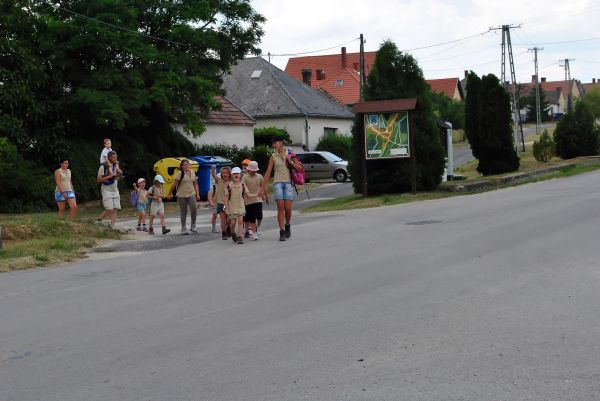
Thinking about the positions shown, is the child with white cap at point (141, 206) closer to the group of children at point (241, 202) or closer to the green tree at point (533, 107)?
the group of children at point (241, 202)

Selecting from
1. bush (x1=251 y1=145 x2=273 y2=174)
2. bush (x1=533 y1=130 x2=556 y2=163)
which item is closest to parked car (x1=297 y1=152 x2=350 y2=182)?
bush (x1=251 y1=145 x2=273 y2=174)

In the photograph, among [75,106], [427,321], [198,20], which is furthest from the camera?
[198,20]

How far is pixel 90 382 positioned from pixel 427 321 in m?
2.94

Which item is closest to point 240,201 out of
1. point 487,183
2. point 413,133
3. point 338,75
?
point 413,133

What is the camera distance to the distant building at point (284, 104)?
2088 inches

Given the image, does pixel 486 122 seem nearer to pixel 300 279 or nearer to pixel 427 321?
pixel 300 279

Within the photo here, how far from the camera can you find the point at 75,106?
29156 millimetres

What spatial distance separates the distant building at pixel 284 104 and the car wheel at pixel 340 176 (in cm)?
1253

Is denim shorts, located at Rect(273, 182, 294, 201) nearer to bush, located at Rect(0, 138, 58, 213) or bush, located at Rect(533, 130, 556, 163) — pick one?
bush, located at Rect(0, 138, 58, 213)

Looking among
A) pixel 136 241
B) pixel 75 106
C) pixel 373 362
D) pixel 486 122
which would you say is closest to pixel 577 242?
pixel 373 362

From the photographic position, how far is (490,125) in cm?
3009

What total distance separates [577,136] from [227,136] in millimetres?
17525

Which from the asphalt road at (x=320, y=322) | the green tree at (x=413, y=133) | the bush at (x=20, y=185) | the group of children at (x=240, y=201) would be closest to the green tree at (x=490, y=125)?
the green tree at (x=413, y=133)

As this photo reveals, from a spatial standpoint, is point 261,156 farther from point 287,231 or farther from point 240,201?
point 287,231
